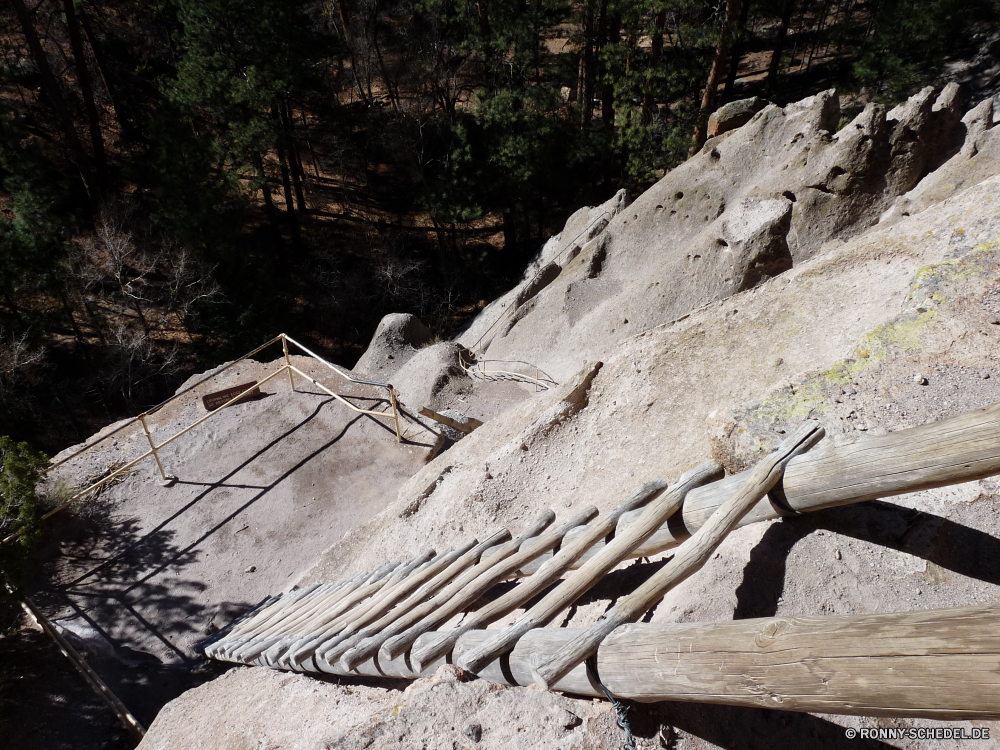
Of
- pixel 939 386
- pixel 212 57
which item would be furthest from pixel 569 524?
pixel 212 57

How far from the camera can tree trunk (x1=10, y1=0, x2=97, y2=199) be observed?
16.0 m

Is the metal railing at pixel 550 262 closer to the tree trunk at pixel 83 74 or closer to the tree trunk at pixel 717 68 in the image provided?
the tree trunk at pixel 717 68

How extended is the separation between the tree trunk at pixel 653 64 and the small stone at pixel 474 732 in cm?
1691

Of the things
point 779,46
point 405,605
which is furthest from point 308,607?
point 779,46

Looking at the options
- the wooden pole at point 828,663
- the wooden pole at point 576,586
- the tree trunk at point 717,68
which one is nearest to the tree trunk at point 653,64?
the tree trunk at point 717,68

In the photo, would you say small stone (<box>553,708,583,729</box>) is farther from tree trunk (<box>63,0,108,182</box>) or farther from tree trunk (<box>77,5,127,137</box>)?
tree trunk (<box>77,5,127,137</box>)

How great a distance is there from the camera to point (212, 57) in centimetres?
1697

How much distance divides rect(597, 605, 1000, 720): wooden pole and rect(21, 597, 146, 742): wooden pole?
5615 millimetres

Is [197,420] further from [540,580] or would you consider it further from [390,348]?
[540,580]

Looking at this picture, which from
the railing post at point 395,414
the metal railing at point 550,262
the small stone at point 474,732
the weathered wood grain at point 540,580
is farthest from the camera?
the metal railing at point 550,262

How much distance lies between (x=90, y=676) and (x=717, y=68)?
55.2ft

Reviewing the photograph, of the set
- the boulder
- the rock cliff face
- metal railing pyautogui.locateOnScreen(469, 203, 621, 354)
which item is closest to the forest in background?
the boulder

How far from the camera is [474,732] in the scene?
2.68 metres

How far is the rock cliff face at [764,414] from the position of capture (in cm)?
276
